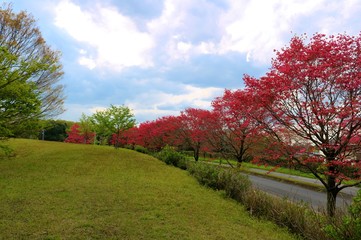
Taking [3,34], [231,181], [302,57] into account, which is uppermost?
[3,34]

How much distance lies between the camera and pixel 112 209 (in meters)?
6.82

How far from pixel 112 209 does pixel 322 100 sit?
18.3 feet

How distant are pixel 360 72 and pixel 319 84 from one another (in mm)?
821

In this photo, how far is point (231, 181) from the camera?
9352mm

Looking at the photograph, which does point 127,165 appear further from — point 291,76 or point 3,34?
point 291,76

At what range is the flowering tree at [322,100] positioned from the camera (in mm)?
5910

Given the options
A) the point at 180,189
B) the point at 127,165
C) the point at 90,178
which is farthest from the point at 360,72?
the point at 127,165

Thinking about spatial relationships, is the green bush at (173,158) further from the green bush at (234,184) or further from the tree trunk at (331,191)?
the tree trunk at (331,191)

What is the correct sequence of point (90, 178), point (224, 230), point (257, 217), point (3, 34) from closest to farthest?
point (224, 230), point (257, 217), point (90, 178), point (3, 34)

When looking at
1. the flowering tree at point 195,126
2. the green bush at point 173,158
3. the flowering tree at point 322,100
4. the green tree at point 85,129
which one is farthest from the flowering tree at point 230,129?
the green tree at point 85,129

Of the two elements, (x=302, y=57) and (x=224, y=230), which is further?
(x=302, y=57)

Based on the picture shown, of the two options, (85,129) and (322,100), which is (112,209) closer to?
(322,100)

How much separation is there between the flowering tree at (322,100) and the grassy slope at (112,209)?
1.91 metres

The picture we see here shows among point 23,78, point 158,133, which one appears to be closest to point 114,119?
point 158,133
